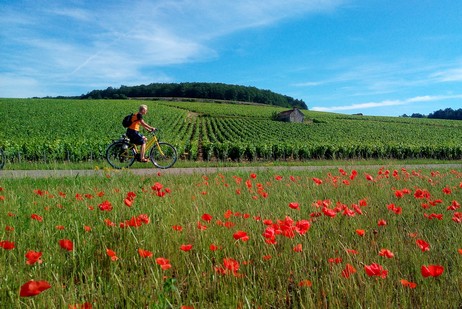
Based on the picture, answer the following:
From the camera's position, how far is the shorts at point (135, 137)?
1080cm

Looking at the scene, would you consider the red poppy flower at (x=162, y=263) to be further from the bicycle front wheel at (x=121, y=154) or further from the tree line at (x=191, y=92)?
the tree line at (x=191, y=92)

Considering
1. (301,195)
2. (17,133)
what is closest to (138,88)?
(17,133)

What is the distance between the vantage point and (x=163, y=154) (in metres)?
11.7

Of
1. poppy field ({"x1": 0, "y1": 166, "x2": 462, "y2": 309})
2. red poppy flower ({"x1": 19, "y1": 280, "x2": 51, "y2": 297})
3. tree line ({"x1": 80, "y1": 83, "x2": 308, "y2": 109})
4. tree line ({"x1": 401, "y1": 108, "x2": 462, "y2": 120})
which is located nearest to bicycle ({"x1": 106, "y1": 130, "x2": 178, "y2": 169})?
poppy field ({"x1": 0, "y1": 166, "x2": 462, "y2": 309})

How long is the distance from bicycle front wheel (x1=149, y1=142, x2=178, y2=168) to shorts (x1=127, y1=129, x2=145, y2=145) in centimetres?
81

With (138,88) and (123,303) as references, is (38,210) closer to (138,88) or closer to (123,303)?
(123,303)

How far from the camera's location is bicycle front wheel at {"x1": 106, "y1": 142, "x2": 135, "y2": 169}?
37.0ft

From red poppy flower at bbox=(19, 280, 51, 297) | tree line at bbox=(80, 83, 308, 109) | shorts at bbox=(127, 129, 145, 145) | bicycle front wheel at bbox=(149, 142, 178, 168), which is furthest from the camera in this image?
tree line at bbox=(80, 83, 308, 109)

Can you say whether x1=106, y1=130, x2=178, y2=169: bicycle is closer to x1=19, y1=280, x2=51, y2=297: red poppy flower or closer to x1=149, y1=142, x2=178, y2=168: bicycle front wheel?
x1=149, y1=142, x2=178, y2=168: bicycle front wheel

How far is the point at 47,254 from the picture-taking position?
2195 millimetres

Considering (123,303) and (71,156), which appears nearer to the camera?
(123,303)

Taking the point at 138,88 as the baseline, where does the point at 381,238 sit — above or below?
below

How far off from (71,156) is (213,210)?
1595 centimetres

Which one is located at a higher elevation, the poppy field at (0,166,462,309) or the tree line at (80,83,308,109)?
the tree line at (80,83,308,109)
